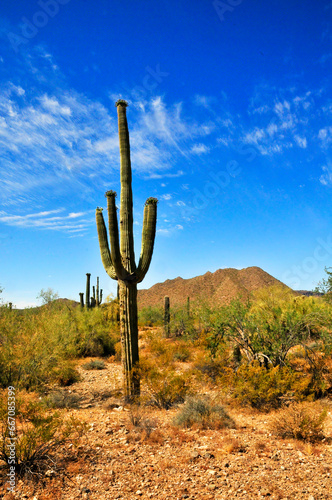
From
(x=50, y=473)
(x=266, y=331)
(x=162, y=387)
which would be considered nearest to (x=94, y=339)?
(x=162, y=387)

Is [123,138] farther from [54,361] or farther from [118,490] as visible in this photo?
[118,490]

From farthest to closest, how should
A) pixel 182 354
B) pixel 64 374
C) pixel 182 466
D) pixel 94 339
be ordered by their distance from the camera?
pixel 94 339
pixel 182 354
pixel 64 374
pixel 182 466

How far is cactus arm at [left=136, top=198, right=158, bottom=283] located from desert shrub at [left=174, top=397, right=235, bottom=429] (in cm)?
350

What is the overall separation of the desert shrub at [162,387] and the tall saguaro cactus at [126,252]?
304 mm

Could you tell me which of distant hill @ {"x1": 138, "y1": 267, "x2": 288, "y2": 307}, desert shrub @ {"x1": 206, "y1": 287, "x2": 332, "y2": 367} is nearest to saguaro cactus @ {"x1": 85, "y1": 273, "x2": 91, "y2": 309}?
desert shrub @ {"x1": 206, "y1": 287, "x2": 332, "y2": 367}

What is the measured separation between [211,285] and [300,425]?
51303mm

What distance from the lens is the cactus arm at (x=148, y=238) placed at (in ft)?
28.6

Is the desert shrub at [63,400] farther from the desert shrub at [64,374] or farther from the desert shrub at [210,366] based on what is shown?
the desert shrub at [210,366]

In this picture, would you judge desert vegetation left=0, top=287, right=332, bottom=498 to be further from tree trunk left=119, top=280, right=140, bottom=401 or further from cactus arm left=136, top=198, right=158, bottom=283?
cactus arm left=136, top=198, right=158, bottom=283

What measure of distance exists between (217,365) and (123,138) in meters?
7.76

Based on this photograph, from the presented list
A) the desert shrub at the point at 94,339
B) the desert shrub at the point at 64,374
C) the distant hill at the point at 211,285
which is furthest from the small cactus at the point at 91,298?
the distant hill at the point at 211,285

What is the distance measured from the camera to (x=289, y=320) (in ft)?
27.8

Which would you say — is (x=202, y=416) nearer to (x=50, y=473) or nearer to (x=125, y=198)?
(x=50, y=473)

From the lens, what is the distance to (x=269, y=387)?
24.2ft
